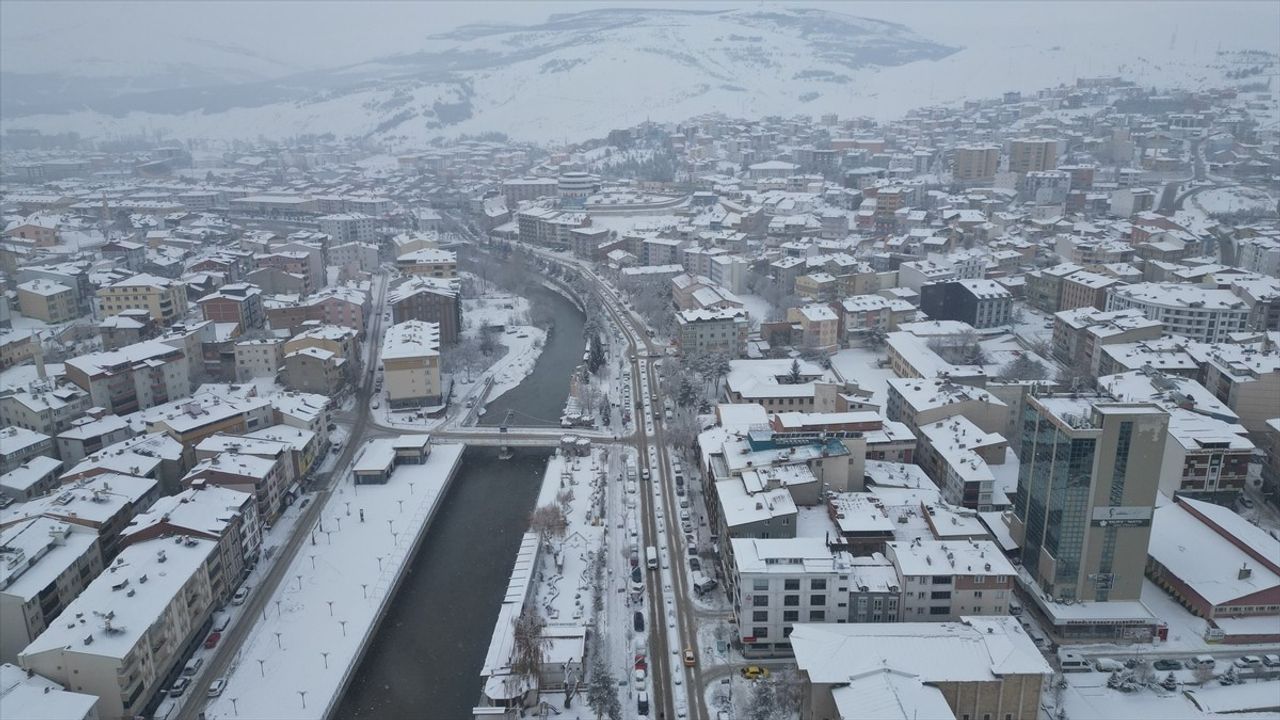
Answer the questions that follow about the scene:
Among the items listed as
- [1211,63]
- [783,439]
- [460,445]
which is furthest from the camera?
[1211,63]

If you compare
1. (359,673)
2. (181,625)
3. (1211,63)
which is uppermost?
(1211,63)

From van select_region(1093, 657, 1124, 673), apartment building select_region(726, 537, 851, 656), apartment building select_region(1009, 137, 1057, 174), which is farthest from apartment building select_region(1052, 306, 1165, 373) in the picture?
apartment building select_region(1009, 137, 1057, 174)

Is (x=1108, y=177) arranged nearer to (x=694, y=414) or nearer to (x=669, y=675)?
(x=694, y=414)

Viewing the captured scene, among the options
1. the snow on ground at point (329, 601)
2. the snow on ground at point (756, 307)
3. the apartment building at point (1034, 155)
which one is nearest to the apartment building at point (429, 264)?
the snow on ground at point (756, 307)

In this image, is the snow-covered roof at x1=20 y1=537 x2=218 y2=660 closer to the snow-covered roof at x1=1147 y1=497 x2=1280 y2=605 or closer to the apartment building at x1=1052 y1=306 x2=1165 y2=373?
the snow-covered roof at x1=1147 y1=497 x2=1280 y2=605

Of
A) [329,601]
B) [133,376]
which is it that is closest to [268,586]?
[329,601]

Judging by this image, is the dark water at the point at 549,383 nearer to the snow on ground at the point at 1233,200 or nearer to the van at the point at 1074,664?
the van at the point at 1074,664

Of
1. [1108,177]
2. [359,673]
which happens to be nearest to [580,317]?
[359,673]
